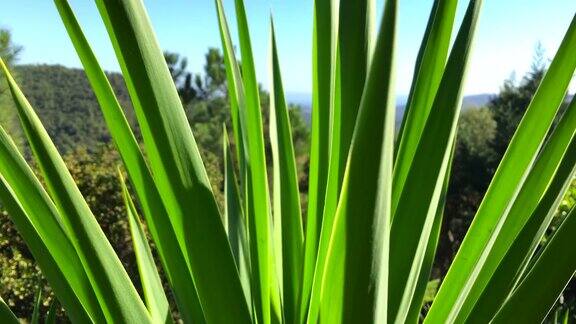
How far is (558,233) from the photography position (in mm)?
419

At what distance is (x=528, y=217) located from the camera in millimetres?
555

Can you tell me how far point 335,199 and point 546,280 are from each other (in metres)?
0.19

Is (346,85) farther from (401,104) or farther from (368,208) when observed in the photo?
(401,104)

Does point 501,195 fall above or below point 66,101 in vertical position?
below

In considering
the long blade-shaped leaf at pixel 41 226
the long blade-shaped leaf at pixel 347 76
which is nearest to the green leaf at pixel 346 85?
the long blade-shaped leaf at pixel 347 76

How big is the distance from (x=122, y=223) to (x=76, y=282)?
5526mm

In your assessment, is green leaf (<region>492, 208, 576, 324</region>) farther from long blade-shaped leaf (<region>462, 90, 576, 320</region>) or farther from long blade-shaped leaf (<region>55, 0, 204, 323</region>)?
long blade-shaped leaf (<region>55, 0, 204, 323</region>)

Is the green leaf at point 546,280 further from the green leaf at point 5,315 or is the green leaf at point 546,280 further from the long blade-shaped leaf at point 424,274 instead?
the green leaf at point 5,315

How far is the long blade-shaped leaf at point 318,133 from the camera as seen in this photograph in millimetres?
620

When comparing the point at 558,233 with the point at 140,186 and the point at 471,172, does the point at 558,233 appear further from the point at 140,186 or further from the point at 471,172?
the point at 471,172

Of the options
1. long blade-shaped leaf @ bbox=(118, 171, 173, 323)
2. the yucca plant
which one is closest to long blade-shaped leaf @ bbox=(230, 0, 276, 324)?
the yucca plant

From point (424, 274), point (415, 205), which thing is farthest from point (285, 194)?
point (415, 205)

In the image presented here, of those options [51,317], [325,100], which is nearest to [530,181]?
[325,100]

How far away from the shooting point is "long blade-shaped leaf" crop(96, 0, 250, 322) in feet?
1.12
